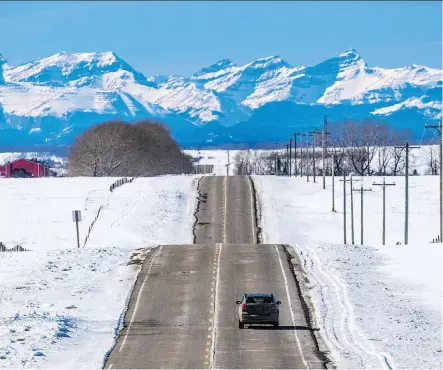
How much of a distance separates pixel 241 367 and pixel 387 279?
2332cm

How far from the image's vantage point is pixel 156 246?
71188mm

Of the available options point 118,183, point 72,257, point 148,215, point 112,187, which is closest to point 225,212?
point 148,215

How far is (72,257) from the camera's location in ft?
211

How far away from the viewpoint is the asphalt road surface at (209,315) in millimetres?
37688

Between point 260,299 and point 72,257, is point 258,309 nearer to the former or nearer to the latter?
point 260,299

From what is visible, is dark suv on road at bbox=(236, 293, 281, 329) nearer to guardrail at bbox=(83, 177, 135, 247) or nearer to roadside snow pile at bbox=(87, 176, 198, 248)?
roadside snow pile at bbox=(87, 176, 198, 248)

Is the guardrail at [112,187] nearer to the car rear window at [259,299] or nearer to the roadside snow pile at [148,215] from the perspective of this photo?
the roadside snow pile at [148,215]

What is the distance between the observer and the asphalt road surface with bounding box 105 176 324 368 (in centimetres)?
3769

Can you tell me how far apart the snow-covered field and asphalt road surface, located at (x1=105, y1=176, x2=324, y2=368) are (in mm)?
1153

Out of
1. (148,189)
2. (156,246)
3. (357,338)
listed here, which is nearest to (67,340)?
(357,338)

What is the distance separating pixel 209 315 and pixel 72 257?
64.6 feet

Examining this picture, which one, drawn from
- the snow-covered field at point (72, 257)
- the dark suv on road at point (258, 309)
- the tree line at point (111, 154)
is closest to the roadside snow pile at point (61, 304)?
the snow-covered field at point (72, 257)

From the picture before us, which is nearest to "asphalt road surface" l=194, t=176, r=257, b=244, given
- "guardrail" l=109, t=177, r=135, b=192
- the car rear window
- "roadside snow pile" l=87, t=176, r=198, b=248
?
"roadside snow pile" l=87, t=176, r=198, b=248

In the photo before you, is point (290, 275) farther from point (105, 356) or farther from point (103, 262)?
point (105, 356)
